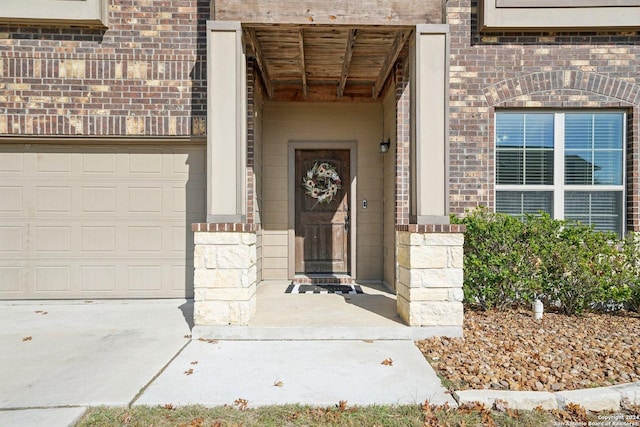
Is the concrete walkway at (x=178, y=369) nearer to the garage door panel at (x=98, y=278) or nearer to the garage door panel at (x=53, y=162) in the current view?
the garage door panel at (x=98, y=278)

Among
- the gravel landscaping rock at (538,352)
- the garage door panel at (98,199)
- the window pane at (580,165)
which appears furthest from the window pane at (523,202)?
the garage door panel at (98,199)

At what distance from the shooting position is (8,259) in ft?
17.5

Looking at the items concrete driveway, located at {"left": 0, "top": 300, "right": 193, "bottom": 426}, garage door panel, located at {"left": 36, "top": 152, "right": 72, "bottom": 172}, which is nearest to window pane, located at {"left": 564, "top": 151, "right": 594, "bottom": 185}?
concrete driveway, located at {"left": 0, "top": 300, "right": 193, "bottom": 426}

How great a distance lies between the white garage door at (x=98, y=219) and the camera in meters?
5.35

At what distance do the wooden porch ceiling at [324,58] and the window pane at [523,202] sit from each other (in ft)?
7.68

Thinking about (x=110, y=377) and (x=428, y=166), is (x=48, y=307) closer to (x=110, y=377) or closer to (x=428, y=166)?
(x=110, y=377)

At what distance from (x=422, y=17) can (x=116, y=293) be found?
4974mm

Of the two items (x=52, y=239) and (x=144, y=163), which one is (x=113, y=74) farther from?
(x=52, y=239)

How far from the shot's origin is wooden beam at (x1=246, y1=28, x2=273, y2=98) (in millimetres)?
4527

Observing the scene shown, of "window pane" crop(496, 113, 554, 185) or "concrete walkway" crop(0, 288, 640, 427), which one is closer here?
"concrete walkway" crop(0, 288, 640, 427)

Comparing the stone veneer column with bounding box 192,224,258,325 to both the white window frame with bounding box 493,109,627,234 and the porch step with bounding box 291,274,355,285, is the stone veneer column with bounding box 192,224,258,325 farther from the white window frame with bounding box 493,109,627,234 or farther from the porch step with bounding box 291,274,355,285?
the white window frame with bounding box 493,109,627,234

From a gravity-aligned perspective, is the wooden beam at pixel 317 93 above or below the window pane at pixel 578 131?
above

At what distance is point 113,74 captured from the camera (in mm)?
5172

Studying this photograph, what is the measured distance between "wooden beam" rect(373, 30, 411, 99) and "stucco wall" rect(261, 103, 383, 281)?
0.38m
